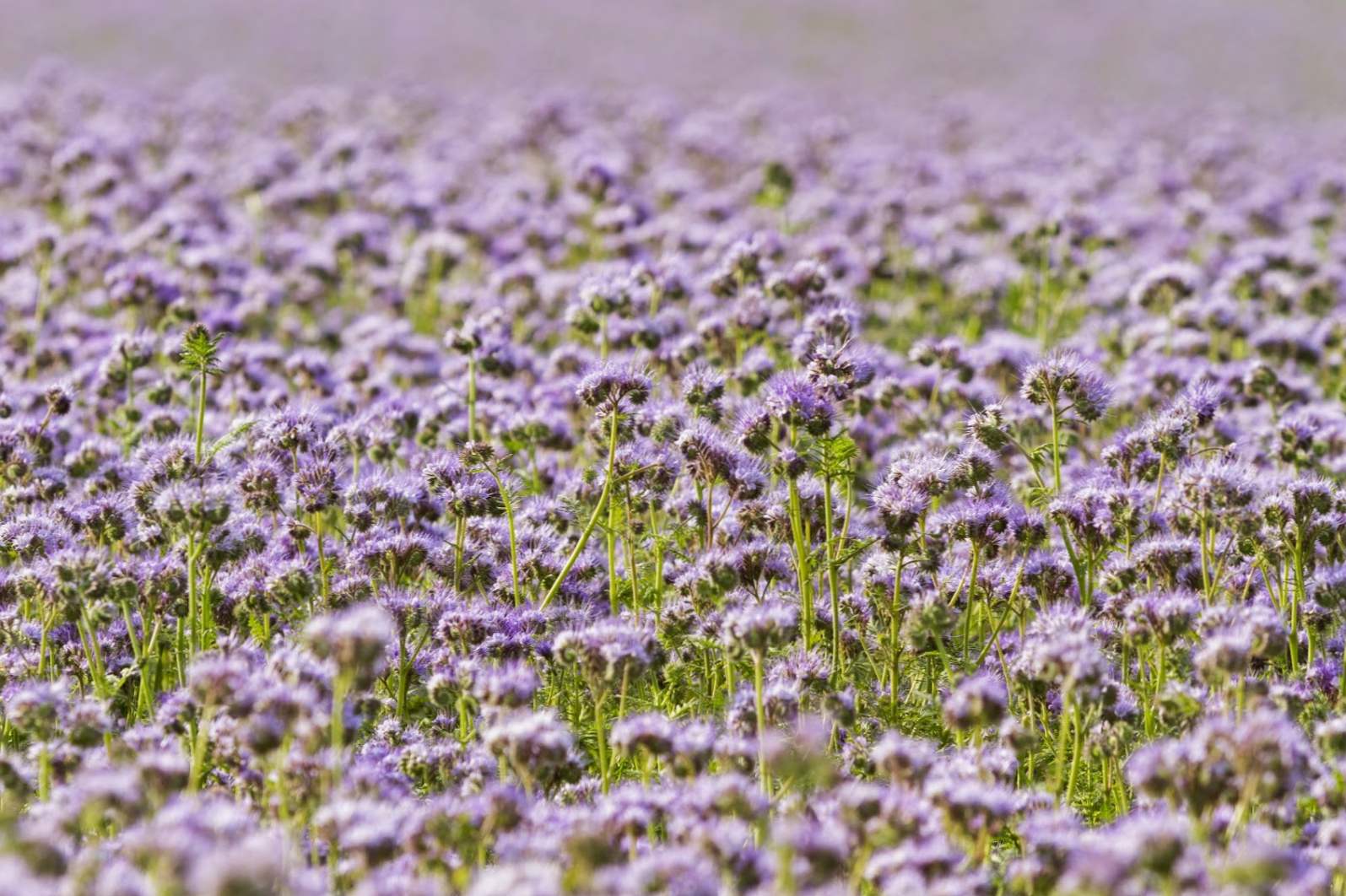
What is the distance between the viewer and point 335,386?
9.17 meters

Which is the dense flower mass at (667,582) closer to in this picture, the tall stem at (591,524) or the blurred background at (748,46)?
the tall stem at (591,524)

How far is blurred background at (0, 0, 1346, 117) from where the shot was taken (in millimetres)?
43312

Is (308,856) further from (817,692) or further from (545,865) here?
(817,692)

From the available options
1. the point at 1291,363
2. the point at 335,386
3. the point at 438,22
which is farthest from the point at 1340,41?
the point at 335,386

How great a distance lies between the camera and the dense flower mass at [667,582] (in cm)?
407

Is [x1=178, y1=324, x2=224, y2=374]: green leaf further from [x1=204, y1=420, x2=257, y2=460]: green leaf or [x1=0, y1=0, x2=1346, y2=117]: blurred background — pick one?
[x1=0, y1=0, x2=1346, y2=117]: blurred background

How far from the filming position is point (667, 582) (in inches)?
267

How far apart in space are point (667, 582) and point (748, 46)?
2135 inches

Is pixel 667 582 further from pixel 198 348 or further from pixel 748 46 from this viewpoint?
pixel 748 46

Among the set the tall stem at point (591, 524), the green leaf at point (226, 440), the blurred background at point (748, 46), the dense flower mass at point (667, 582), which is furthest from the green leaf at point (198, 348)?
the blurred background at point (748, 46)

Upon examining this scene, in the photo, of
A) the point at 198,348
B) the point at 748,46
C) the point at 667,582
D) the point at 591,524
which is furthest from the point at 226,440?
the point at 748,46

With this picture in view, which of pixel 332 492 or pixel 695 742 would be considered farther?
pixel 332 492

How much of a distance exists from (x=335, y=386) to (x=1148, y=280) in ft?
17.4

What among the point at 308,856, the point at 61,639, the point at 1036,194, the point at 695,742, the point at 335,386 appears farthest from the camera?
the point at 1036,194
